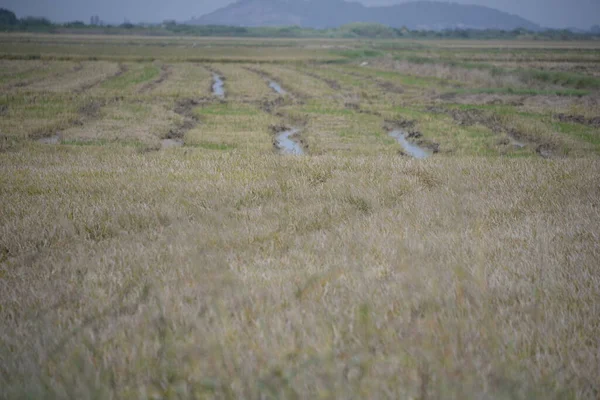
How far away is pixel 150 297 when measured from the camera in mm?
3516

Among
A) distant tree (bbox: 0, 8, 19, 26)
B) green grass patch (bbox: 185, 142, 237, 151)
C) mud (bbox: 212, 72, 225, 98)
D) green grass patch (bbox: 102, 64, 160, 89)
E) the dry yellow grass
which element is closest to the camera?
the dry yellow grass

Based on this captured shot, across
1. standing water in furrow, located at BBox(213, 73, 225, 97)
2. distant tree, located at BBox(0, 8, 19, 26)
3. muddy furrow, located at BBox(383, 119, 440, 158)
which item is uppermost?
distant tree, located at BBox(0, 8, 19, 26)

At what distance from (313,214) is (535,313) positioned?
10.7 feet

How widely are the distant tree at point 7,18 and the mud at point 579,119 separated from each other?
136671 mm

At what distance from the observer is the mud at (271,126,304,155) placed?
47.6 feet

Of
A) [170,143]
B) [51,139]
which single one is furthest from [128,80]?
[170,143]

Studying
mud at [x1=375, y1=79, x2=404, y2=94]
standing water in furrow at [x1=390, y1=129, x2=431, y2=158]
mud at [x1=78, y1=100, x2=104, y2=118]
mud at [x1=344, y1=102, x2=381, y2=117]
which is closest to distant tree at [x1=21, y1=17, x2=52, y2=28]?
mud at [x1=375, y1=79, x2=404, y2=94]

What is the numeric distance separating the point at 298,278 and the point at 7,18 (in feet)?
499

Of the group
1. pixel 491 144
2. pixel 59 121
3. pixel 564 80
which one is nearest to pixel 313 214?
pixel 491 144

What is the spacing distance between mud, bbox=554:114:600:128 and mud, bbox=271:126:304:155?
10.8 meters

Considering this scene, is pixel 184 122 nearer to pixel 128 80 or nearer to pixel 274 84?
pixel 128 80

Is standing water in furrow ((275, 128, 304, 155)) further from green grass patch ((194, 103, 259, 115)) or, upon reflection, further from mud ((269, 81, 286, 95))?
mud ((269, 81, 286, 95))

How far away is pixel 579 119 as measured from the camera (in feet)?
61.9

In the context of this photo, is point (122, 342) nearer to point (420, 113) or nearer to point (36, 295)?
point (36, 295)
